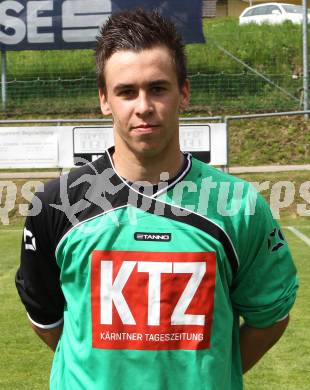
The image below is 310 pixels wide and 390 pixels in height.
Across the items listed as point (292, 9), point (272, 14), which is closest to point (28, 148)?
point (272, 14)

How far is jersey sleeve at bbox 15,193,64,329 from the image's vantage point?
2701 millimetres

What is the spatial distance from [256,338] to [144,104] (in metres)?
0.92

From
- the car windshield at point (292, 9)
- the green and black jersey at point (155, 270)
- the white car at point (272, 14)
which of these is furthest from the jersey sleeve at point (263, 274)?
the car windshield at point (292, 9)

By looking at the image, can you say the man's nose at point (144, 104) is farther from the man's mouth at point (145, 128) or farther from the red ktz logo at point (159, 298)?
the red ktz logo at point (159, 298)

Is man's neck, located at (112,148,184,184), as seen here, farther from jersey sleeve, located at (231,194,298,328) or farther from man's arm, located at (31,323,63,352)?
man's arm, located at (31,323,63,352)

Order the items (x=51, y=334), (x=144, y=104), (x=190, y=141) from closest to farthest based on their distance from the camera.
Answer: (x=144, y=104) → (x=51, y=334) → (x=190, y=141)

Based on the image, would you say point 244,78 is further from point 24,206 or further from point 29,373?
point 29,373

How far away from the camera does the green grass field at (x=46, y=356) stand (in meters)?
6.06

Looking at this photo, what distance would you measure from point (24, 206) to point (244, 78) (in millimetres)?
8984

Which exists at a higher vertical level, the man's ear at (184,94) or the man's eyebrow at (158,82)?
the man's eyebrow at (158,82)

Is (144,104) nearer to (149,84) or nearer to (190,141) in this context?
(149,84)

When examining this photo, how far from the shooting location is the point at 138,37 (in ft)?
8.35

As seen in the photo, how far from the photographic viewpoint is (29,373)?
6.29 meters

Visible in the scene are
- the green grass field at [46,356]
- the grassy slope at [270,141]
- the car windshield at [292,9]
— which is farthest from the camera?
the car windshield at [292,9]
